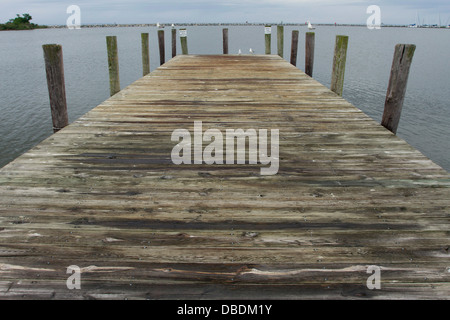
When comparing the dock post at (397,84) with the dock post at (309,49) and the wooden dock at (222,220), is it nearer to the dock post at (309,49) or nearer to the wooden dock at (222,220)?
the wooden dock at (222,220)

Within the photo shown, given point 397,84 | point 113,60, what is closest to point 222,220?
point 397,84

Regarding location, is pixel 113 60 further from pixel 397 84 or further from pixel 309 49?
pixel 309 49

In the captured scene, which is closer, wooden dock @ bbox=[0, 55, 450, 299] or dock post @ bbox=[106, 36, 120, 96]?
wooden dock @ bbox=[0, 55, 450, 299]

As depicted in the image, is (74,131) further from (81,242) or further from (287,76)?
(287,76)

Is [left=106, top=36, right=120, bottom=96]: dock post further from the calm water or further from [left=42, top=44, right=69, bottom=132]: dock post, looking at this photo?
the calm water

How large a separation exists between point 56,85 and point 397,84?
5475 millimetres

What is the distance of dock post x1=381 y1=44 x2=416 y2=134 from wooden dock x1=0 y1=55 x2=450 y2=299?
58 centimetres

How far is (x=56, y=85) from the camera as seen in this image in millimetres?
5469

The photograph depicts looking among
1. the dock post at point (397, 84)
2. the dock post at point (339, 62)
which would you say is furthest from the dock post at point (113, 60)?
the dock post at point (397, 84)

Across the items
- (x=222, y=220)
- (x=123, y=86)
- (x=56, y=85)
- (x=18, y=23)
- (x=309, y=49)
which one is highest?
(x=18, y=23)

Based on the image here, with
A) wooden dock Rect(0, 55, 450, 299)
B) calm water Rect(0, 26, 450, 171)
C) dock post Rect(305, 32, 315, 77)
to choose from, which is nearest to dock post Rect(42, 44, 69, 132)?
wooden dock Rect(0, 55, 450, 299)

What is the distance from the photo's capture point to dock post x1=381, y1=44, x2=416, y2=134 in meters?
5.29

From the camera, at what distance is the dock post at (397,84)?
17.3 feet

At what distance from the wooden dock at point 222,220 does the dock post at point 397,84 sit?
1.91 ft
